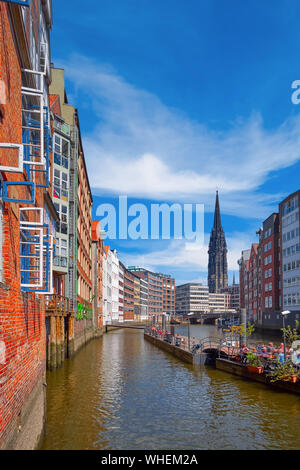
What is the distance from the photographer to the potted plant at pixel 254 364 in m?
24.4

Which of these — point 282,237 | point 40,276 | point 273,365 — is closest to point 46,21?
point 40,276

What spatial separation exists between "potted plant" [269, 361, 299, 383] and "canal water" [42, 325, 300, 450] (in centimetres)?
77

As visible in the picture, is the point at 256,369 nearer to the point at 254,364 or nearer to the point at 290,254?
the point at 254,364

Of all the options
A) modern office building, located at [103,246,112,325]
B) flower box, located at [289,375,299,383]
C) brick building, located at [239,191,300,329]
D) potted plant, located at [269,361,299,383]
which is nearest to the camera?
flower box, located at [289,375,299,383]

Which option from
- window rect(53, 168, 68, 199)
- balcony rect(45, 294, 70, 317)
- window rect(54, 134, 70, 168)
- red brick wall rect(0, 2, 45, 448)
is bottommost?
balcony rect(45, 294, 70, 317)

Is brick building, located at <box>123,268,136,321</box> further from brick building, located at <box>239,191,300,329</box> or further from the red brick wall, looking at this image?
the red brick wall

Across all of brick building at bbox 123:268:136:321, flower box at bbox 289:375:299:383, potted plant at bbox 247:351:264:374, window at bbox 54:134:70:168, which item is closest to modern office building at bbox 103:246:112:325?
brick building at bbox 123:268:136:321

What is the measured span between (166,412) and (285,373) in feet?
22.9

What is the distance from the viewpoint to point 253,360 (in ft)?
83.3

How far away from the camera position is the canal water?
549 inches

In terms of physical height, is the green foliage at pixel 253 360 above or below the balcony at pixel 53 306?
below

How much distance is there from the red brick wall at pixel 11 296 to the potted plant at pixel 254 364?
16.6 meters

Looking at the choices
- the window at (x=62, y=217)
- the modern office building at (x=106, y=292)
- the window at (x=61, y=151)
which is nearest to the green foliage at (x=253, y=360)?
the window at (x=62, y=217)

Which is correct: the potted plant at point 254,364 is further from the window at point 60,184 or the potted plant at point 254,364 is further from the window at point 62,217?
the window at point 60,184
